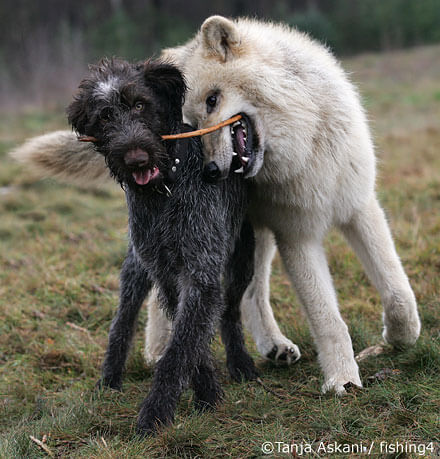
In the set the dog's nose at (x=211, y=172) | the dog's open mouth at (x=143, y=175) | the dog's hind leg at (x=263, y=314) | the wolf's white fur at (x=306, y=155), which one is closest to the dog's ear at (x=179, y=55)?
the wolf's white fur at (x=306, y=155)

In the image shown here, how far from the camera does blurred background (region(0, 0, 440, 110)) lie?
22344 millimetres

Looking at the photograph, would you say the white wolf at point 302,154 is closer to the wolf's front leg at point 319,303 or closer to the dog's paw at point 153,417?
the wolf's front leg at point 319,303

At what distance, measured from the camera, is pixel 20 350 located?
15.4ft

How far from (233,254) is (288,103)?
1081 millimetres

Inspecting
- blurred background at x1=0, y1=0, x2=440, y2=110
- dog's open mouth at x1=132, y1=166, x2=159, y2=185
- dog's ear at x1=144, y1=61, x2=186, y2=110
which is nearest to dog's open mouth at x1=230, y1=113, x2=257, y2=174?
dog's ear at x1=144, y1=61, x2=186, y2=110

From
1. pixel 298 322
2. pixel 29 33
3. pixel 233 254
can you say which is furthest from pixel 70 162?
pixel 29 33

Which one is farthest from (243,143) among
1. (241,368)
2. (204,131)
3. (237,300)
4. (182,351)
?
(241,368)

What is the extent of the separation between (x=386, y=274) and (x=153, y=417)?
190 cm

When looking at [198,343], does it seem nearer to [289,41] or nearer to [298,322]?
[298,322]

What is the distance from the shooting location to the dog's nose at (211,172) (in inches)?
136

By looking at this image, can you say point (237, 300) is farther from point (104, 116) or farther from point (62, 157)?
point (62, 157)

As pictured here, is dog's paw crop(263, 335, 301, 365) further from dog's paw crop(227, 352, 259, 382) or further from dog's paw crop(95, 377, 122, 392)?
dog's paw crop(95, 377, 122, 392)

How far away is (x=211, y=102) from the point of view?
373 cm

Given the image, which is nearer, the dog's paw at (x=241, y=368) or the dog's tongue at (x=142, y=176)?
the dog's tongue at (x=142, y=176)
